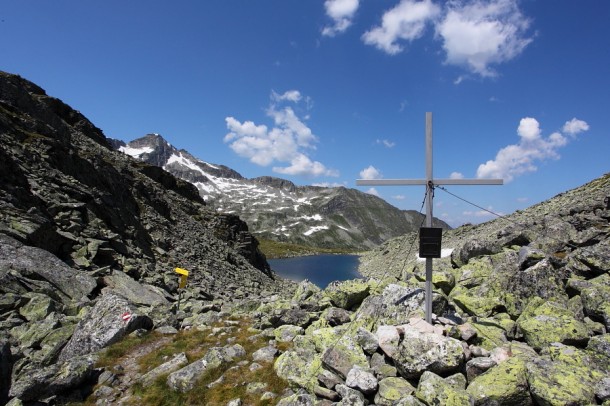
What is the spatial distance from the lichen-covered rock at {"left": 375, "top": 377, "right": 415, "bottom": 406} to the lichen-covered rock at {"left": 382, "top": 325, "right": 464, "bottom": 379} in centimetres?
36

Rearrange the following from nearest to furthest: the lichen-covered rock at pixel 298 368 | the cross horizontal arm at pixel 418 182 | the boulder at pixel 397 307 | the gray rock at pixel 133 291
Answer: the lichen-covered rock at pixel 298 368 < the cross horizontal arm at pixel 418 182 < the boulder at pixel 397 307 < the gray rock at pixel 133 291

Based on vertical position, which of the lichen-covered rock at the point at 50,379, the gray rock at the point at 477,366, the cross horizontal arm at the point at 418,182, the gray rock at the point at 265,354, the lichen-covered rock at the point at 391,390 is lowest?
the lichen-covered rock at the point at 50,379

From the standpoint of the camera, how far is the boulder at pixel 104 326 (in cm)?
1507

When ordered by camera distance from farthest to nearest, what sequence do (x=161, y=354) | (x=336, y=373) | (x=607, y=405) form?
(x=161, y=354) < (x=336, y=373) < (x=607, y=405)

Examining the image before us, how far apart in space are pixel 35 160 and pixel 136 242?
13231 millimetres

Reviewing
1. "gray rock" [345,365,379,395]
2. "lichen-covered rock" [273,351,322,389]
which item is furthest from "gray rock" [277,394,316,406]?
"gray rock" [345,365,379,395]

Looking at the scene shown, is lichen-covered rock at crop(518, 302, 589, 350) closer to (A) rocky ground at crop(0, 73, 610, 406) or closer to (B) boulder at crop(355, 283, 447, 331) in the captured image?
(A) rocky ground at crop(0, 73, 610, 406)

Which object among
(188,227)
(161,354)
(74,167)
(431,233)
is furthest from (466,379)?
(188,227)

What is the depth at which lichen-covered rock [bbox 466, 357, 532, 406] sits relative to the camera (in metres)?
8.64

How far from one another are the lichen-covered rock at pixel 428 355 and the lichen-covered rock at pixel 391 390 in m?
0.36

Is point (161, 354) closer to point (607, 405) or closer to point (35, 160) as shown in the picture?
point (607, 405)

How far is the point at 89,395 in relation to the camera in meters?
12.4

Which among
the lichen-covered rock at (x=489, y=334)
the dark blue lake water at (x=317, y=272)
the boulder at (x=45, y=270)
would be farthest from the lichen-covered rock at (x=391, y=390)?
the dark blue lake water at (x=317, y=272)

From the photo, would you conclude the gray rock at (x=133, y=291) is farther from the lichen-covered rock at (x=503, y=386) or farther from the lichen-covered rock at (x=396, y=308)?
the lichen-covered rock at (x=503, y=386)
